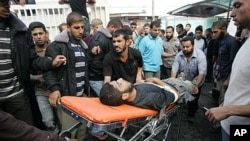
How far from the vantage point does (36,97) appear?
2682 mm

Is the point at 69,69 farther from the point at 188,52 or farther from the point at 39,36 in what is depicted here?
the point at 188,52

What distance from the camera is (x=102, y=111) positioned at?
1846 millimetres

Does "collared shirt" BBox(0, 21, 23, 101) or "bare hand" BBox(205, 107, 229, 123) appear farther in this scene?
"collared shirt" BBox(0, 21, 23, 101)

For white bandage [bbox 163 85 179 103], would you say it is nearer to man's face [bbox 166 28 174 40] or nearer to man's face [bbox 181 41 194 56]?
man's face [bbox 181 41 194 56]

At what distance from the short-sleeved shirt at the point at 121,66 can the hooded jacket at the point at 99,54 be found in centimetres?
22

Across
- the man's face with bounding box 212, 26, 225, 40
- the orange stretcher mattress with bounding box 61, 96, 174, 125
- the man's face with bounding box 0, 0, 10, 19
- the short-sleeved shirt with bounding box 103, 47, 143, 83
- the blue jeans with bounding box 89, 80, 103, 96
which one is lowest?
the blue jeans with bounding box 89, 80, 103, 96

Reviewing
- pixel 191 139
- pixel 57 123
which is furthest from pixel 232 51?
pixel 57 123

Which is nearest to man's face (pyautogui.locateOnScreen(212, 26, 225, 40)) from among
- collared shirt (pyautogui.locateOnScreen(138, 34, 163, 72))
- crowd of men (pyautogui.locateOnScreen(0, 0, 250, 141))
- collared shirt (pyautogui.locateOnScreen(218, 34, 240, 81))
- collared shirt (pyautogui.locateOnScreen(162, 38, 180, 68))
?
collared shirt (pyautogui.locateOnScreen(218, 34, 240, 81))

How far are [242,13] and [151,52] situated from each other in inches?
114

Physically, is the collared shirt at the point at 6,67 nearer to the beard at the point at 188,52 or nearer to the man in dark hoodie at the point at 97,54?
the man in dark hoodie at the point at 97,54

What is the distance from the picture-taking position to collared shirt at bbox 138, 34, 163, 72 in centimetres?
433

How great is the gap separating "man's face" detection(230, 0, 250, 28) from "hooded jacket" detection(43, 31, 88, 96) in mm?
1770

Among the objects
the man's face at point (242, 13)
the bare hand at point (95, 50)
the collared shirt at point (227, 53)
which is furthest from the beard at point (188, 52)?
the man's face at point (242, 13)

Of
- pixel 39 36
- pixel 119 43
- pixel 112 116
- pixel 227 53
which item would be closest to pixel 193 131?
pixel 227 53
